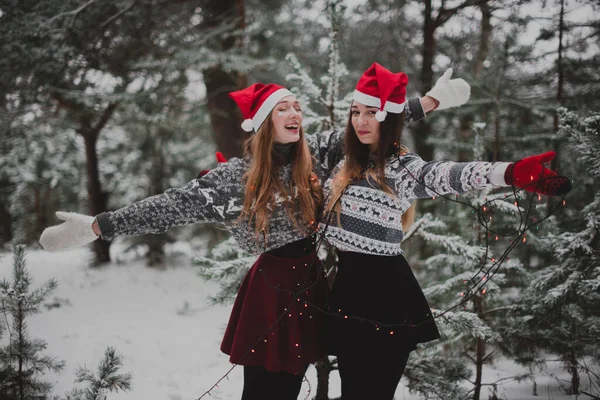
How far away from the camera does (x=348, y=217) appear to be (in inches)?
84.2

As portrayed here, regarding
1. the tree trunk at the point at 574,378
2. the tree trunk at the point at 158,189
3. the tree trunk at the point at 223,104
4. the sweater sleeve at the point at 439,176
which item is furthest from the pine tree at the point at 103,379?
the tree trunk at the point at 158,189

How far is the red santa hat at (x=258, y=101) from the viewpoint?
90.6 inches

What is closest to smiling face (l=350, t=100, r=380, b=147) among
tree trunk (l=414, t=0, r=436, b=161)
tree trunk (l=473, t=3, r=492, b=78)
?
tree trunk (l=414, t=0, r=436, b=161)

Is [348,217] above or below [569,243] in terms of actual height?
above

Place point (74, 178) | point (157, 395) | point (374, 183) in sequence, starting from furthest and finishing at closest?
point (74, 178) → point (157, 395) → point (374, 183)

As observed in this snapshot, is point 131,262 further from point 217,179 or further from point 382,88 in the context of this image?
point 382,88

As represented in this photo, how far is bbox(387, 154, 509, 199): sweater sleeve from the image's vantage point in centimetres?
170

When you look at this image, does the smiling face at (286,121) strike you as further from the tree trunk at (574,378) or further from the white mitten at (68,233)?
the tree trunk at (574,378)

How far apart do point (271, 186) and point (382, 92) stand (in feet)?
2.57

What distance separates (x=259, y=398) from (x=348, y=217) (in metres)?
1.11

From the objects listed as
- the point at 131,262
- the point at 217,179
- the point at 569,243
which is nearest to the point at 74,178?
the point at 131,262

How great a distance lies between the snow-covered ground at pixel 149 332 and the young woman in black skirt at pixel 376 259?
4.76 feet

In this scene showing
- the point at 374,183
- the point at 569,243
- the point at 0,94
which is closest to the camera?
the point at 374,183

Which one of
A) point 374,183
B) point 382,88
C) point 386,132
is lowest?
point 374,183
